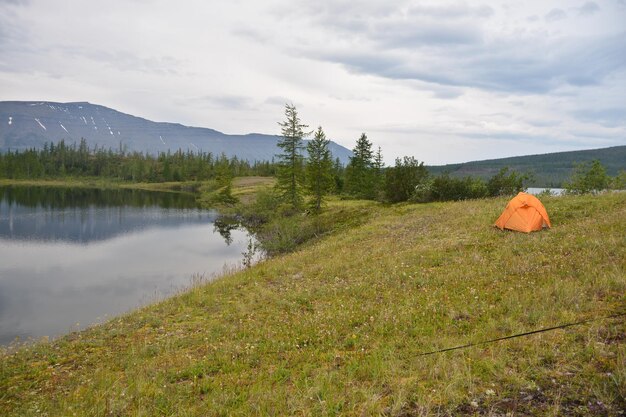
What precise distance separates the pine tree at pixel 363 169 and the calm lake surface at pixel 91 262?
2146 cm

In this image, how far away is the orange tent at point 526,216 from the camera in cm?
1886

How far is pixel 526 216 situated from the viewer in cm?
1906

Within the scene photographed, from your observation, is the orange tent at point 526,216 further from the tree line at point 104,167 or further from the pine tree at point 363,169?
the tree line at point 104,167

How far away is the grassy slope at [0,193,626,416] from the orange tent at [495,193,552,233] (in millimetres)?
1698

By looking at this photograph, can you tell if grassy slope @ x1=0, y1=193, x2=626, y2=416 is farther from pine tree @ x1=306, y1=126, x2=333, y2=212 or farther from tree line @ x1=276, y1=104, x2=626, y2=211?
pine tree @ x1=306, y1=126, x2=333, y2=212

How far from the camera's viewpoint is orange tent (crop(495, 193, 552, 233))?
1886 centimetres

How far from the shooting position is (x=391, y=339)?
8.75 meters

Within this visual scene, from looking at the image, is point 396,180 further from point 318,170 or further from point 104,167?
point 104,167

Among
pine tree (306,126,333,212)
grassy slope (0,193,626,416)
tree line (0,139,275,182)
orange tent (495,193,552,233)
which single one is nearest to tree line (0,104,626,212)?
pine tree (306,126,333,212)

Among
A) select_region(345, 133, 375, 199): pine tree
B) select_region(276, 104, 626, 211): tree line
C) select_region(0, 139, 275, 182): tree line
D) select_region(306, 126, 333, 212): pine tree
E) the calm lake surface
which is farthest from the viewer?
select_region(0, 139, 275, 182): tree line

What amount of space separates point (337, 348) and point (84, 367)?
684 cm


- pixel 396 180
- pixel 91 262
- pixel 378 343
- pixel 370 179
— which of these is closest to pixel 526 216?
pixel 378 343

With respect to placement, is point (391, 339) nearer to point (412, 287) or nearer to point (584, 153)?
point (412, 287)

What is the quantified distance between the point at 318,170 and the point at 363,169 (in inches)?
671
